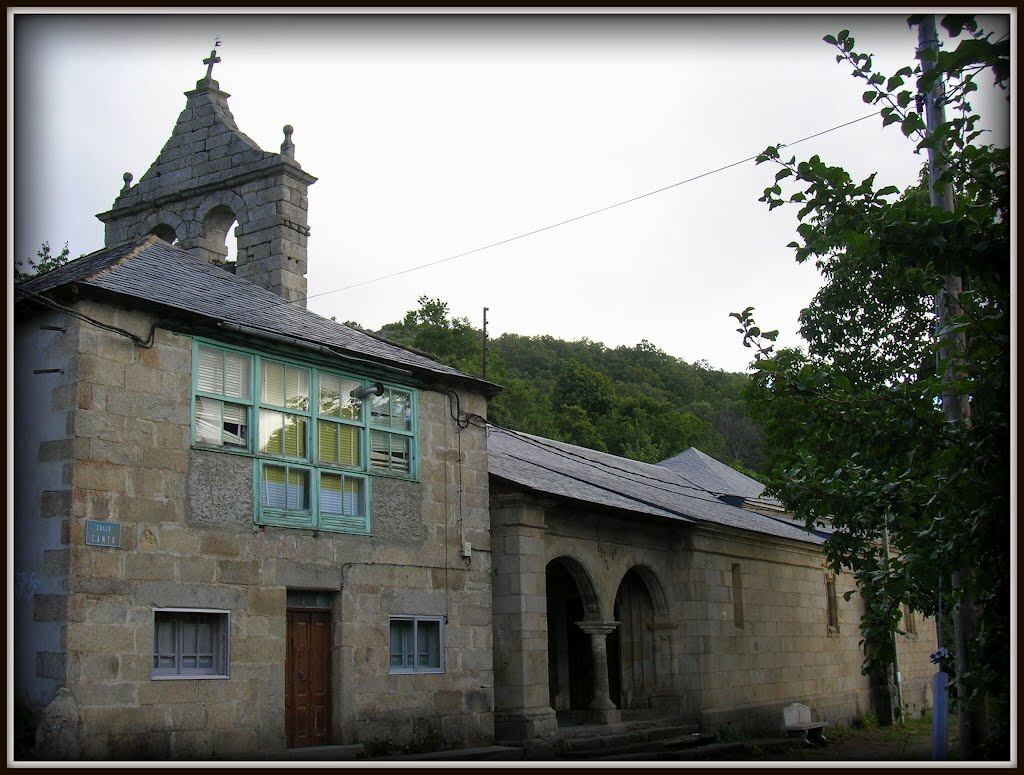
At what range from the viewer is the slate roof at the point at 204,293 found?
13.4 metres

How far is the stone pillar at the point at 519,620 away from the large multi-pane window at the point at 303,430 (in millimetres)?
2349

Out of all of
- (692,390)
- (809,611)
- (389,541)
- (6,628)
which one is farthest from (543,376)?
(6,628)

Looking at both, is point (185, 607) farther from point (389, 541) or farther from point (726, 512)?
point (726, 512)

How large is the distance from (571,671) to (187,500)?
36.0 feet

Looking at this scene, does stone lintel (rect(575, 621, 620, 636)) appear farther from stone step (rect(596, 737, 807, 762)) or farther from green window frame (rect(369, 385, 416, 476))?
green window frame (rect(369, 385, 416, 476))

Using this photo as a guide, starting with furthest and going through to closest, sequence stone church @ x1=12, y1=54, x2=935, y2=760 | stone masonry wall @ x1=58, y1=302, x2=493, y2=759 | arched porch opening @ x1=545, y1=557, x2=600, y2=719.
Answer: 1. arched porch opening @ x1=545, y1=557, x2=600, y2=719
2. stone church @ x1=12, y1=54, x2=935, y2=760
3. stone masonry wall @ x1=58, y1=302, x2=493, y2=759

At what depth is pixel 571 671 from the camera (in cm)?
Result: 2205

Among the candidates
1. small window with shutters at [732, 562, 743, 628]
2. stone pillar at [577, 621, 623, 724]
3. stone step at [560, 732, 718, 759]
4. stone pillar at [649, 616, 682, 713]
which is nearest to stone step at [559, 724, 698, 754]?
stone step at [560, 732, 718, 759]

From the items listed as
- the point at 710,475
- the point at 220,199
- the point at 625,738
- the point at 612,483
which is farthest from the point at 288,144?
the point at 710,475

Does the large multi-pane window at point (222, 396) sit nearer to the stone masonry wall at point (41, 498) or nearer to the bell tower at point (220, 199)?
the stone masonry wall at point (41, 498)

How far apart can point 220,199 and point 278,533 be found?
22.5 feet

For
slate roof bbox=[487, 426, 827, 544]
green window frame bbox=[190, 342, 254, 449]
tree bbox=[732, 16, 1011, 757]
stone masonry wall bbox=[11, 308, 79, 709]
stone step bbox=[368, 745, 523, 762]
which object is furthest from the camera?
slate roof bbox=[487, 426, 827, 544]

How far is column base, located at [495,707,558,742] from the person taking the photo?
17.3 metres

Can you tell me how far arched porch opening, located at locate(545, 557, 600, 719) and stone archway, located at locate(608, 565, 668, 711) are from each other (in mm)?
653
